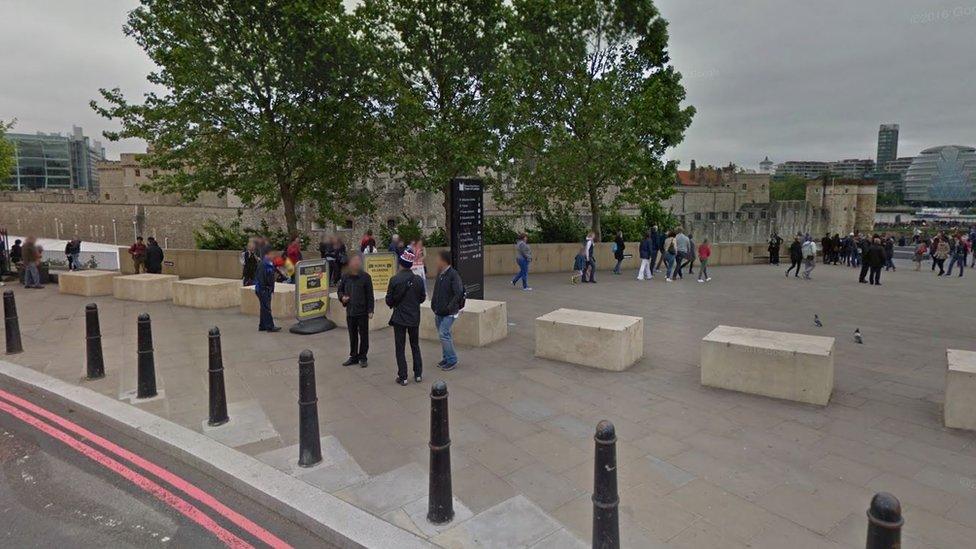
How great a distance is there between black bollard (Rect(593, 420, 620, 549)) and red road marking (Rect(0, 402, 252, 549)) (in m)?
2.42

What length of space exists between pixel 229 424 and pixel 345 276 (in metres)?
2.68

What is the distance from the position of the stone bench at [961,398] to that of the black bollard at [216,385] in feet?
23.6

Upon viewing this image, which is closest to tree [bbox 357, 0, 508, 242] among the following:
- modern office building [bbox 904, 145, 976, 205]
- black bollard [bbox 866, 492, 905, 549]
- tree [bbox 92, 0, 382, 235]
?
tree [bbox 92, 0, 382, 235]

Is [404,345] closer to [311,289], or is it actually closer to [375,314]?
[375,314]

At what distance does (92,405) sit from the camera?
20.4 feet

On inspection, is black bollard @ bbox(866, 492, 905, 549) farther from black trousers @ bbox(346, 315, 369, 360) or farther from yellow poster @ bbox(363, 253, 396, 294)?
yellow poster @ bbox(363, 253, 396, 294)

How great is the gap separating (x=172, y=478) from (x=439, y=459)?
2.61m

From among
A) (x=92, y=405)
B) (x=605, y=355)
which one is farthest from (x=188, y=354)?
(x=605, y=355)

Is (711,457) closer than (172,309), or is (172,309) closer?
(711,457)

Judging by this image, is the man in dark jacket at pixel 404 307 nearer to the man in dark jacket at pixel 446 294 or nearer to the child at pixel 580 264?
the man in dark jacket at pixel 446 294

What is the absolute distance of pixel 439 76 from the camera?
56.1ft

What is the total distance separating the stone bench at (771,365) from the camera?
6.07 m

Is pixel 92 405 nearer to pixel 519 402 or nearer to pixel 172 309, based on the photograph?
pixel 519 402

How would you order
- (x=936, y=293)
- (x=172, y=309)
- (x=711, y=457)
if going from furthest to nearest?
1. (x=936, y=293)
2. (x=172, y=309)
3. (x=711, y=457)
